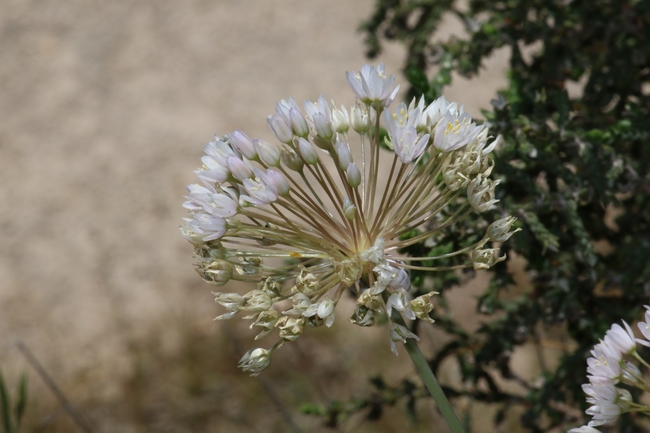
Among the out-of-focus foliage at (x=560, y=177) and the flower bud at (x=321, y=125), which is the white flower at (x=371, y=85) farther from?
the out-of-focus foliage at (x=560, y=177)

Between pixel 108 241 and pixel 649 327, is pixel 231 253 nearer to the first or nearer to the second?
pixel 649 327

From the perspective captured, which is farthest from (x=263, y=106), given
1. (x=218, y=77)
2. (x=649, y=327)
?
(x=649, y=327)

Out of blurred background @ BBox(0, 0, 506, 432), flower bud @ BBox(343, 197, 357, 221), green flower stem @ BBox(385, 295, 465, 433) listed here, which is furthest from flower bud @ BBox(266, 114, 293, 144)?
blurred background @ BBox(0, 0, 506, 432)

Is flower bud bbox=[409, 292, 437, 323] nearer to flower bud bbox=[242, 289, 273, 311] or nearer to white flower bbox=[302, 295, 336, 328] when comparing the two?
white flower bbox=[302, 295, 336, 328]

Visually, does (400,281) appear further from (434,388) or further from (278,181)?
(278,181)

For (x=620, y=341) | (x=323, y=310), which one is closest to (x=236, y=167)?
(x=323, y=310)

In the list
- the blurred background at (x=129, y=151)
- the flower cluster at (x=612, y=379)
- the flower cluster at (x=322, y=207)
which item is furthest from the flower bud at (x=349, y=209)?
the blurred background at (x=129, y=151)
